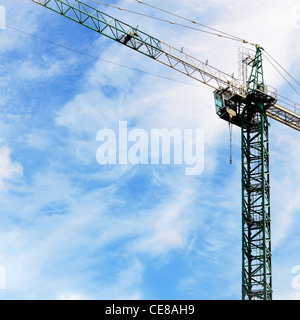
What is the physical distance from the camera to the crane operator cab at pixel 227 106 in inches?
3450

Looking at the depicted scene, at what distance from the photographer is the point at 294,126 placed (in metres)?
92.1

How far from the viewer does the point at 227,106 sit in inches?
3472

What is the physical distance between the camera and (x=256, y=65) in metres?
92.1

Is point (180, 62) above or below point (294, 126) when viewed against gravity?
above

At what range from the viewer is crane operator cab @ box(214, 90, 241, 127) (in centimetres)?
8762
